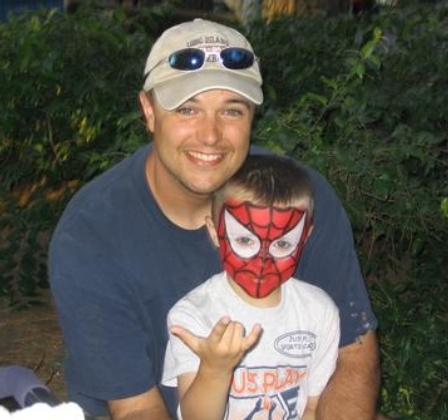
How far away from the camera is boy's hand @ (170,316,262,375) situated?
2.61 meters

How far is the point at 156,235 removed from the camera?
3.05 meters

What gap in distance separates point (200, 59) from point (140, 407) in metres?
0.91

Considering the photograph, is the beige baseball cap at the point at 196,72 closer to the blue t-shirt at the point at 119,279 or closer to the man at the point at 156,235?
the man at the point at 156,235

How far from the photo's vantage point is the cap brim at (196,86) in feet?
9.78

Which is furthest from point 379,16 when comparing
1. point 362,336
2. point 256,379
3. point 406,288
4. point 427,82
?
point 256,379

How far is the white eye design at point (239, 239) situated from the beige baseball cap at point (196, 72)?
0.32 meters

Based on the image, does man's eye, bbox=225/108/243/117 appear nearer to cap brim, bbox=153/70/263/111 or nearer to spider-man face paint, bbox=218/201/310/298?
cap brim, bbox=153/70/263/111

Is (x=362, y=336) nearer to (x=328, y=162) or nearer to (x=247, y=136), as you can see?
(x=247, y=136)

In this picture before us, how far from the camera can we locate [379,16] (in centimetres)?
565

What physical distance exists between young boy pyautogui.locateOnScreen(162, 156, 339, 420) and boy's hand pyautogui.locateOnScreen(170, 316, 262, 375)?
0.71 ft

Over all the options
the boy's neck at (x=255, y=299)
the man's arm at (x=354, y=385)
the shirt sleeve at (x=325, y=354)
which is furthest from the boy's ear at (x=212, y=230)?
the man's arm at (x=354, y=385)

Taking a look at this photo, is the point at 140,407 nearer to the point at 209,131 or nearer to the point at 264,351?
the point at 264,351

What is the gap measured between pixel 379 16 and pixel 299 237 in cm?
284

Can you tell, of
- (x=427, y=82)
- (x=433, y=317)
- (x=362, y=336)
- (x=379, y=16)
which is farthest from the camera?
(x=379, y=16)
